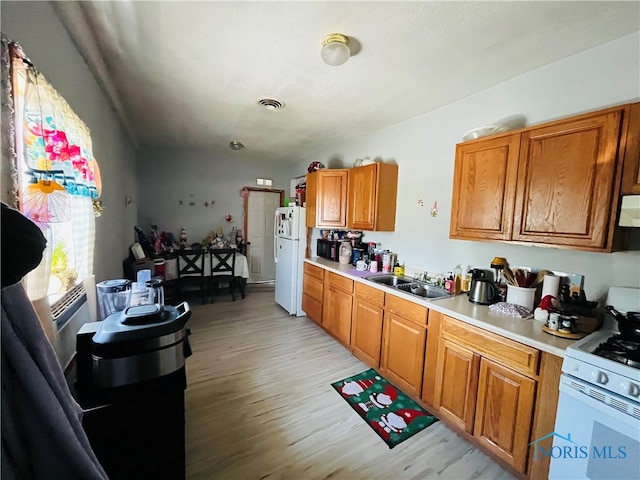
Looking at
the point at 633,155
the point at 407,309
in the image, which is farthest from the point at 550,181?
the point at 407,309

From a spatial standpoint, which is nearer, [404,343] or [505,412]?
[505,412]

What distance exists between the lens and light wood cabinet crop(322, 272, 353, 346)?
9.37 ft

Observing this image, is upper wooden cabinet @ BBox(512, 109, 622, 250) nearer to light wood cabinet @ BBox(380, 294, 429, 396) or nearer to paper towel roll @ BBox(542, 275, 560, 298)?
paper towel roll @ BBox(542, 275, 560, 298)

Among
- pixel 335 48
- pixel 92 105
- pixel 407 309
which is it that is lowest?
pixel 407 309

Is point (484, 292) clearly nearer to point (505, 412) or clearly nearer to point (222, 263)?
point (505, 412)

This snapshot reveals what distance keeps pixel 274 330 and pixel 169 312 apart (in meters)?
2.19

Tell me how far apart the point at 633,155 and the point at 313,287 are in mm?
2964

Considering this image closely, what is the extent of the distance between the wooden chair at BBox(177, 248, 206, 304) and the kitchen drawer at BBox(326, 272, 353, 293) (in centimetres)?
222

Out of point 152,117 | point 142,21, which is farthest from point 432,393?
point 152,117

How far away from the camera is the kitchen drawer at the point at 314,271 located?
335 cm

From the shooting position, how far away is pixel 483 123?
216 centimetres

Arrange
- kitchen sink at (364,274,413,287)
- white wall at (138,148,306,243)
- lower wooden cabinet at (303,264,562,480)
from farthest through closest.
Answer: white wall at (138,148,306,243)
kitchen sink at (364,274,413,287)
lower wooden cabinet at (303,264,562,480)

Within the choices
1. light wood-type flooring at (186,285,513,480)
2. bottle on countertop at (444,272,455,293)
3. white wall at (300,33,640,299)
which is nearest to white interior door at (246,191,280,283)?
white wall at (300,33,640,299)

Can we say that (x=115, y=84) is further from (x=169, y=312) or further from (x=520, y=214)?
(x=520, y=214)
